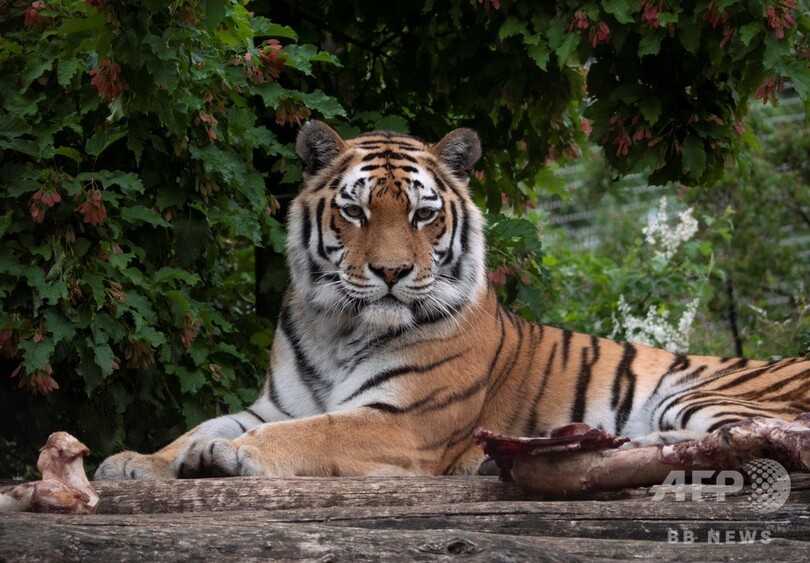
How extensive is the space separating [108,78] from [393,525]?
5.24 feet

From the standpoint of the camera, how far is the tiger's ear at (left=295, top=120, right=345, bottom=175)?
379cm

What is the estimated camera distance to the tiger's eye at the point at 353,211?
364 centimetres

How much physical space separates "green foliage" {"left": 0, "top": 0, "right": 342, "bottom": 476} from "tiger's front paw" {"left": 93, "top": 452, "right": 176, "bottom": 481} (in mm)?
375

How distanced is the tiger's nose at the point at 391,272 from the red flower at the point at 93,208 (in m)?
0.81

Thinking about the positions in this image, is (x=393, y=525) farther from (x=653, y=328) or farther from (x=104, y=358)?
(x=653, y=328)

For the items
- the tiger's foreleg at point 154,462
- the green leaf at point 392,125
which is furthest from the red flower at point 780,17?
the tiger's foreleg at point 154,462

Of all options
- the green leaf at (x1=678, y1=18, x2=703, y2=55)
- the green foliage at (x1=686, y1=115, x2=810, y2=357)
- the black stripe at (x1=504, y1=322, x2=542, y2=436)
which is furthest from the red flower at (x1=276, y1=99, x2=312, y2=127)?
the green foliage at (x1=686, y1=115, x2=810, y2=357)

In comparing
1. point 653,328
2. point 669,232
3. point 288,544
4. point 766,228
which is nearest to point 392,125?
point 653,328

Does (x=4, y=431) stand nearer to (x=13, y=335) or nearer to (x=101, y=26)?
(x=13, y=335)

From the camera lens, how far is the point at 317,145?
3824 millimetres

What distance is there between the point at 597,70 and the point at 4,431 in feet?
8.43

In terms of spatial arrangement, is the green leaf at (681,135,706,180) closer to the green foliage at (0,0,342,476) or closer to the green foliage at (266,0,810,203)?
the green foliage at (266,0,810,203)

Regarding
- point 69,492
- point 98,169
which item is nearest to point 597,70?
point 98,169

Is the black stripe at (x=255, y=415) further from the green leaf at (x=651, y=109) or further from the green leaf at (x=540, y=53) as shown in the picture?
the green leaf at (x=651, y=109)
